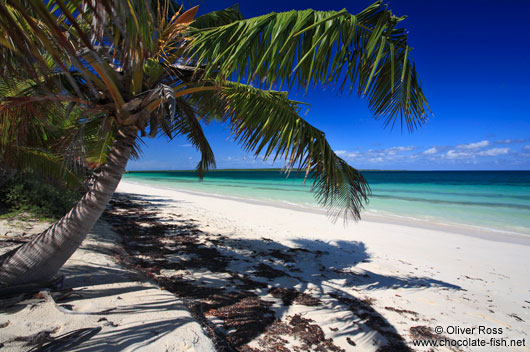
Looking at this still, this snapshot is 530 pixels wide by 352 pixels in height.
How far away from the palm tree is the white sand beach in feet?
2.77

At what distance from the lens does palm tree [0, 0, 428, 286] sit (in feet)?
5.22

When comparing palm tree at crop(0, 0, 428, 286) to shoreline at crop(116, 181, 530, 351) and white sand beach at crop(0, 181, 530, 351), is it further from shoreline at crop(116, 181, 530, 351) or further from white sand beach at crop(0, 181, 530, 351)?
shoreline at crop(116, 181, 530, 351)

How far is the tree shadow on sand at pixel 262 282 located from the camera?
2.44 meters

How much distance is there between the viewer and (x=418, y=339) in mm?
2576

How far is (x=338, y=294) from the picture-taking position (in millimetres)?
3426

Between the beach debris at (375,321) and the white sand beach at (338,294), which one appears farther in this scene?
the beach debris at (375,321)

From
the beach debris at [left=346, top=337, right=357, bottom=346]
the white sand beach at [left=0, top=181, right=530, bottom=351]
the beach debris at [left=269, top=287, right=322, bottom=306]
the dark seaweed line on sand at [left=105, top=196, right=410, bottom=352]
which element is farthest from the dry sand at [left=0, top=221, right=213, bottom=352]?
the beach debris at [left=346, top=337, right=357, bottom=346]

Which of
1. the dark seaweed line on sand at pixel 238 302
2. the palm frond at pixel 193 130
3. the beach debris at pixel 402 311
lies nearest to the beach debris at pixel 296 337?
the dark seaweed line on sand at pixel 238 302

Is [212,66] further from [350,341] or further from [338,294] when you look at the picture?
[338,294]

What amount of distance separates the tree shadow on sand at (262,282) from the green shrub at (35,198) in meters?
1.32

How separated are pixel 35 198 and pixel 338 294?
22.4 feet

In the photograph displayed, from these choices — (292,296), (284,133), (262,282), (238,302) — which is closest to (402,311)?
(292,296)

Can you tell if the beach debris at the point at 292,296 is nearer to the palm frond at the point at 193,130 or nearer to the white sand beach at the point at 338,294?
the white sand beach at the point at 338,294

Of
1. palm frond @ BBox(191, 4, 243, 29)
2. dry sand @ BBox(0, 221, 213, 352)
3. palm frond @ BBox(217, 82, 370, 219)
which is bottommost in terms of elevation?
dry sand @ BBox(0, 221, 213, 352)
